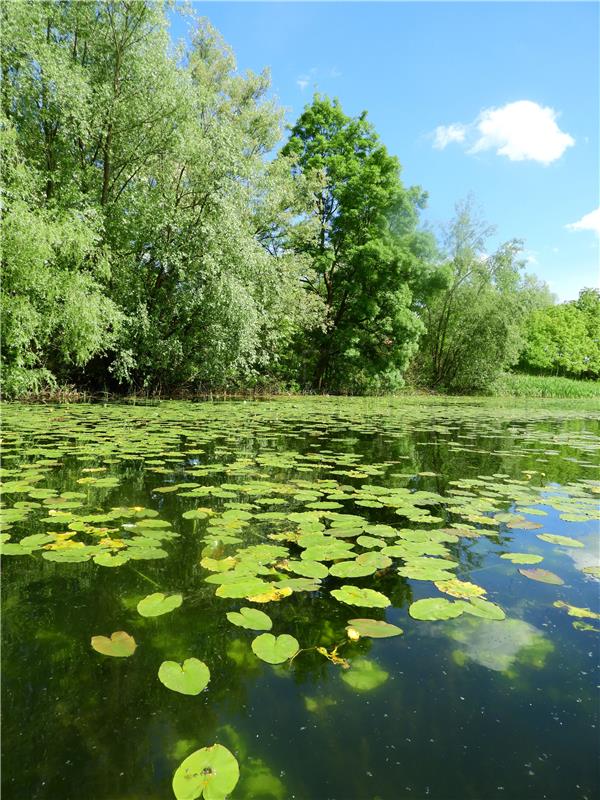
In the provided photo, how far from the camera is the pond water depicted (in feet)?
3.25

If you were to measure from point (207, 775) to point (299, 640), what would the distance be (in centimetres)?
56

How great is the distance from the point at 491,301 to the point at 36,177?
20.6 m

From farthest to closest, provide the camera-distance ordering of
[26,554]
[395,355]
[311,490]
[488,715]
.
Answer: [395,355]
[311,490]
[26,554]
[488,715]

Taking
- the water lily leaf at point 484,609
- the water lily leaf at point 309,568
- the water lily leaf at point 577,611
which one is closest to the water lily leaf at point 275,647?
the water lily leaf at point 309,568

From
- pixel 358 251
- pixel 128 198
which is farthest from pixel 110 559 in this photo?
pixel 358 251

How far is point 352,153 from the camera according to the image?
18.7 metres

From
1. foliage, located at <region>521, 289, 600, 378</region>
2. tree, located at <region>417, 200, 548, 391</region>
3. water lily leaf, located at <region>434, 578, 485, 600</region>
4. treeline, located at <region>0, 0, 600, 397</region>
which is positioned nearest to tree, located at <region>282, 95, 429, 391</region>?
treeline, located at <region>0, 0, 600, 397</region>

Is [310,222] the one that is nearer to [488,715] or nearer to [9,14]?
[9,14]

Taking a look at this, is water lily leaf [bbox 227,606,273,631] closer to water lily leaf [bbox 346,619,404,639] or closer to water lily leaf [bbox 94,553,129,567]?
water lily leaf [bbox 346,619,404,639]

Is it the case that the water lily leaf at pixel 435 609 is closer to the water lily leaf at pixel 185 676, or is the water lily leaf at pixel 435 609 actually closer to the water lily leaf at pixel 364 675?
the water lily leaf at pixel 364 675

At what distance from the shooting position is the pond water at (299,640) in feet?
3.25

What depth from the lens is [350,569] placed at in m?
1.92

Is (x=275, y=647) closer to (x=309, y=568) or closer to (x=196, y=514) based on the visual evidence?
(x=309, y=568)

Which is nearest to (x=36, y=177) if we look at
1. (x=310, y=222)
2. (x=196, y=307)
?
(x=196, y=307)
